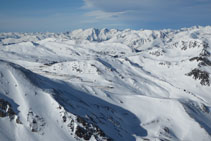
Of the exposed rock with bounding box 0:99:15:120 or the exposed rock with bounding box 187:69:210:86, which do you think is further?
the exposed rock with bounding box 187:69:210:86

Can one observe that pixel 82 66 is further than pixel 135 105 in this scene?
Yes

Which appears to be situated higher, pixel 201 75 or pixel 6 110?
pixel 6 110

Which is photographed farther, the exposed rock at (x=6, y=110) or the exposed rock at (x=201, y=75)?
the exposed rock at (x=201, y=75)

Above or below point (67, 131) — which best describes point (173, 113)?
below

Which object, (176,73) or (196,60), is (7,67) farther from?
(196,60)

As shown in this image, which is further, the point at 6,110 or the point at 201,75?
the point at 201,75

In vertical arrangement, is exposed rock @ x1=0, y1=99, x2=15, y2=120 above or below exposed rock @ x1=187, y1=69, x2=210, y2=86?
above

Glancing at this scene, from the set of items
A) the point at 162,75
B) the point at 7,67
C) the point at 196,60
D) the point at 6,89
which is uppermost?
the point at 7,67

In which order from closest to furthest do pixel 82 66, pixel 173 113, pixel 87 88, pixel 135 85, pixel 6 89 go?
1. pixel 6 89
2. pixel 173 113
3. pixel 87 88
4. pixel 135 85
5. pixel 82 66

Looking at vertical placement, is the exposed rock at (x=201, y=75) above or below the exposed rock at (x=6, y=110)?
below

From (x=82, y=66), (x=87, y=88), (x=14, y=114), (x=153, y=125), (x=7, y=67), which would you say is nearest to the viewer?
(x=14, y=114)

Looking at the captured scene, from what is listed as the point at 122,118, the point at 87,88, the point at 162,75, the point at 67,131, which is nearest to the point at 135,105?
the point at 122,118
